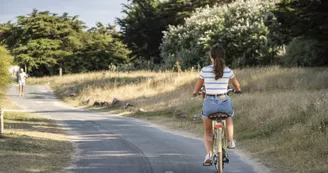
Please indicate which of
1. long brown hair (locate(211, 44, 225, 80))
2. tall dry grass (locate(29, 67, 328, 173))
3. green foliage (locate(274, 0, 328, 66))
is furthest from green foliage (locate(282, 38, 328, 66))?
long brown hair (locate(211, 44, 225, 80))

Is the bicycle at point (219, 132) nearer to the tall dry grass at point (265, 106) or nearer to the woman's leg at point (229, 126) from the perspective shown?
the woman's leg at point (229, 126)

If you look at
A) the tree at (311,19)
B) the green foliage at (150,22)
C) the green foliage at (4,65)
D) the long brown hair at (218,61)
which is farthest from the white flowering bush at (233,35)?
the long brown hair at (218,61)

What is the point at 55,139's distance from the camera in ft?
43.8

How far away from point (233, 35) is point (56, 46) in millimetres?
27787

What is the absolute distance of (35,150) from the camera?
11008 mm

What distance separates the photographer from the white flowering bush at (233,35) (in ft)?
116

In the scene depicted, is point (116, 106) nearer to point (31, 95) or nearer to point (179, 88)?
point (179, 88)

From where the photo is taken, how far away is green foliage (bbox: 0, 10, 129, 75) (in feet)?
184

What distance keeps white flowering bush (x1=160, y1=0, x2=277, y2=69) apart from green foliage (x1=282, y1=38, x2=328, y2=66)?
504 centimetres

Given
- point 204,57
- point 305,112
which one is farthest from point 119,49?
point 305,112

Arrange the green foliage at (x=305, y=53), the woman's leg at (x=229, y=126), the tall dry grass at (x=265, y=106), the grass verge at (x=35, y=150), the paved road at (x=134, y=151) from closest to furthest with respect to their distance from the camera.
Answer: the woman's leg at (x=229, y=126) < the paved road at (x=134, y=151) < the grass verge at (x=35, y=150) < the tall dry grass at (x=265, y=106) < the green foliage at (x=305, y=53)

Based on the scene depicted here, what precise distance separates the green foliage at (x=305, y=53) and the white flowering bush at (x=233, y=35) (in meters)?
5.04

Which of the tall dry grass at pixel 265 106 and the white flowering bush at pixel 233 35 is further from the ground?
the white flowering bush at pixel 233 35

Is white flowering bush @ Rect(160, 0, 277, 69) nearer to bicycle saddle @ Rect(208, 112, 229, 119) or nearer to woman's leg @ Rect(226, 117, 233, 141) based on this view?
woman's leg @ Rect(226, 117, 233, 141)
